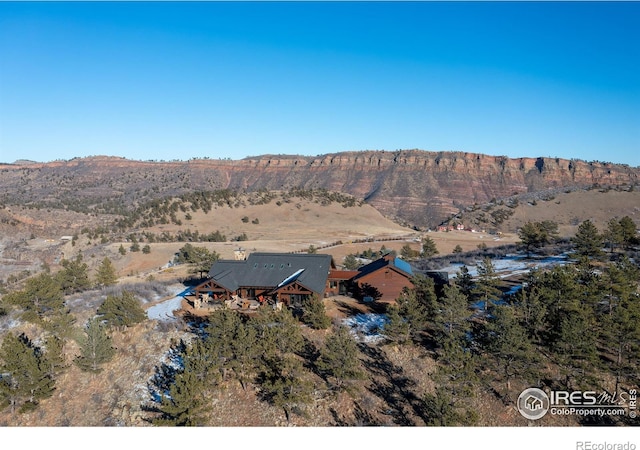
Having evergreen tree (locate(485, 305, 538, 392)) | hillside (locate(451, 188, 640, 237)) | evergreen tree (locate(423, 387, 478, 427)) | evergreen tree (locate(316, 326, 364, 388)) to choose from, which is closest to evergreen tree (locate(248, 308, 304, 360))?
evergreen tree (locate(316, 326, 364, 388))

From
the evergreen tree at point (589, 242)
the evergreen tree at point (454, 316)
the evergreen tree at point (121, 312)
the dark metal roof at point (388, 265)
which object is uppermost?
the evergreen tree at point (589, 242)

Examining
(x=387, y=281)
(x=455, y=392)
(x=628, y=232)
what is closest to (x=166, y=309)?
(x=387, y=281)

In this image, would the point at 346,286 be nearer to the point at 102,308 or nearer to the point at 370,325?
the point at 370,325

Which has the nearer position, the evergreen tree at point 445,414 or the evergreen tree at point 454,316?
the evergreen tree at point 445,414

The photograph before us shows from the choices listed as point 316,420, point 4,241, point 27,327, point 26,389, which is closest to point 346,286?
Answer: point 316,420

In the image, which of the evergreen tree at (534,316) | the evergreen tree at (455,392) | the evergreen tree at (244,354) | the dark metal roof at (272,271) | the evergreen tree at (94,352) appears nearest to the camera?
the evergreen tree at (455,392)

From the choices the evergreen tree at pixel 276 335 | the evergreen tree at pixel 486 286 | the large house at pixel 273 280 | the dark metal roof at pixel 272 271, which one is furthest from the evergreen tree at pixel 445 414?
the dark metal roof at pixel 272 271

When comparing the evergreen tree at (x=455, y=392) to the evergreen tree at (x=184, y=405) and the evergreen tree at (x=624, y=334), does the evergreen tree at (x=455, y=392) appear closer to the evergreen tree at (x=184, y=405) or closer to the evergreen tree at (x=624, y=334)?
the evergreen tree at (x=624, y=334)

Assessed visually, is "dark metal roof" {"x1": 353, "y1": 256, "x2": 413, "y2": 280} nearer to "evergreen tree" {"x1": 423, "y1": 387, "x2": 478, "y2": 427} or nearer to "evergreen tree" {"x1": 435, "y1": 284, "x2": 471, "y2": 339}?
"evergreen tree" {"x1": 435, "y1": 284, "x2": 471, "y2": 339}
